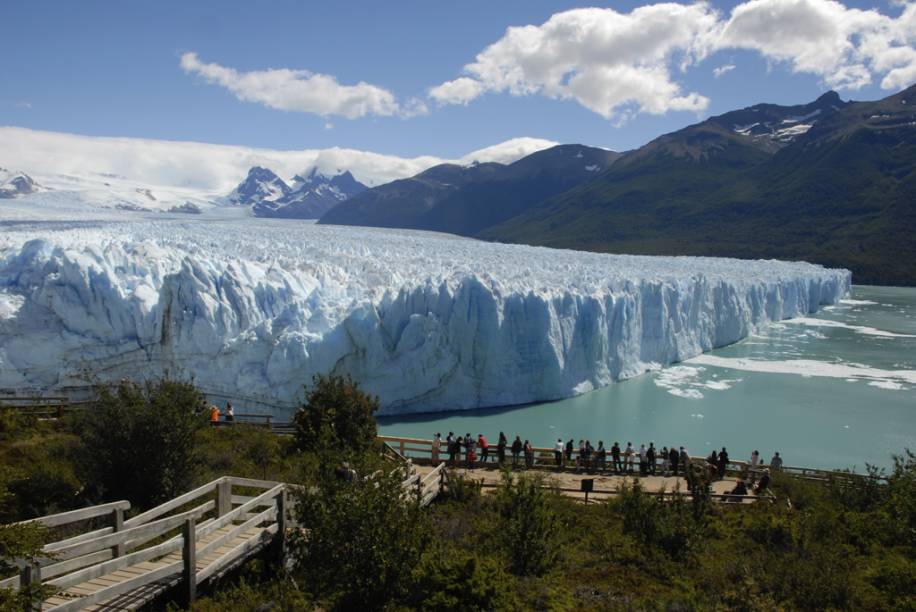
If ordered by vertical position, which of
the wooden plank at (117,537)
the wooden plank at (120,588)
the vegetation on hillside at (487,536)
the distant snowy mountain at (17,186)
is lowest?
the vegetation on hillside at (487,536)

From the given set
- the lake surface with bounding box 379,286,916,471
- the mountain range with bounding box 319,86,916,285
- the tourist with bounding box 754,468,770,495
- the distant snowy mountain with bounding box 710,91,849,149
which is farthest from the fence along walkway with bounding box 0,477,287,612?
the distant snowy mountain with bounding box 710,91,849,149

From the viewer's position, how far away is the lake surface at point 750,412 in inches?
653

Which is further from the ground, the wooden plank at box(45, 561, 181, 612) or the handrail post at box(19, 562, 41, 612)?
the handrail post at box(19, 562, 41, 612)

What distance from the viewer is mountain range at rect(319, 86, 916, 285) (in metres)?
77.4

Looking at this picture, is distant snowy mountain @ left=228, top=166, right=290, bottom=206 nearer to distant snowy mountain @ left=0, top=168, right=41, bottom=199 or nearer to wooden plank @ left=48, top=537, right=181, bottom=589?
distant snowy mountain @ left=0, top=168, right=41, bottom=199

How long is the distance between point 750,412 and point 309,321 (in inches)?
498

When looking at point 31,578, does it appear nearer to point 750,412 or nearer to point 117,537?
point 117,537

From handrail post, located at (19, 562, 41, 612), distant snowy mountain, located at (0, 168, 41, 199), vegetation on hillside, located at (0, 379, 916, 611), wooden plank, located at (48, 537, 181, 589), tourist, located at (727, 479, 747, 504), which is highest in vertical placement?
distant snowy mountain, located at (0, 168, 41, 199)

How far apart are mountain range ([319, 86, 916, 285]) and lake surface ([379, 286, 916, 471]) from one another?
50.0m

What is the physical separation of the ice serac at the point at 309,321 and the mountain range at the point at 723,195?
56389mm

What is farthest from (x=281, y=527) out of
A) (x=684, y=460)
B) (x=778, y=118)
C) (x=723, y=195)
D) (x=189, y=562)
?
(x=778, y=118)

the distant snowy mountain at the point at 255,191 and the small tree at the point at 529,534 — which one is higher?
the distant snowy mountain at the point at 255,191

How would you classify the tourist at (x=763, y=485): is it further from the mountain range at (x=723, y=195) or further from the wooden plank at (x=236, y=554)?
the mountain range at (x=723, y=195)

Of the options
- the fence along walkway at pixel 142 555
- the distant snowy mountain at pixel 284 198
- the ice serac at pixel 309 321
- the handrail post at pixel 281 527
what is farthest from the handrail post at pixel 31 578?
the distant snowy mountain at pixel 284 198
